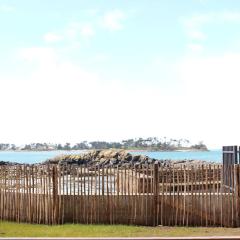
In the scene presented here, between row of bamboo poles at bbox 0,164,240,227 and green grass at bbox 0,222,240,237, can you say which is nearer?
green grass at bbox 0,222,240,237

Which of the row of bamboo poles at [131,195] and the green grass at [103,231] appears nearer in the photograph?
the green grass at [103,231]

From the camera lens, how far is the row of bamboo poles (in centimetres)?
1573

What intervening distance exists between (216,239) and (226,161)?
1127 cm

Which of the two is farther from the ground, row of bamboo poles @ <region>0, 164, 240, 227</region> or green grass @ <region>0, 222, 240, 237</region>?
row of bamboo poles @ <region>0, 164, 240, 227</region>

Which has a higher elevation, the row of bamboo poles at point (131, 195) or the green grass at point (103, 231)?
the row of bamboo poles at point (131, 195)

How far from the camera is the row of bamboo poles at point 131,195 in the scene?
1573 centimetres

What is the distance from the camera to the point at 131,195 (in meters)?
15.9

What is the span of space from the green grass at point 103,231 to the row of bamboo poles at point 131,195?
0.44m

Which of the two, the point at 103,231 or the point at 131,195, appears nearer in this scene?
the point at 103,231

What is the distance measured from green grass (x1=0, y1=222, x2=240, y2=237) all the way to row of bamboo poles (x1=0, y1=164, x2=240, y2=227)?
443 millimetres

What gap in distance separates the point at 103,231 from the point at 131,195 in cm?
166

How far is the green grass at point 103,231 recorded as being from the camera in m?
14.0

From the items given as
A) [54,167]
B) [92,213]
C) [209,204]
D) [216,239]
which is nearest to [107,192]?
[92,213]

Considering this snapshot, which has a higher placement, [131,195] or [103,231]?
[131,195]
